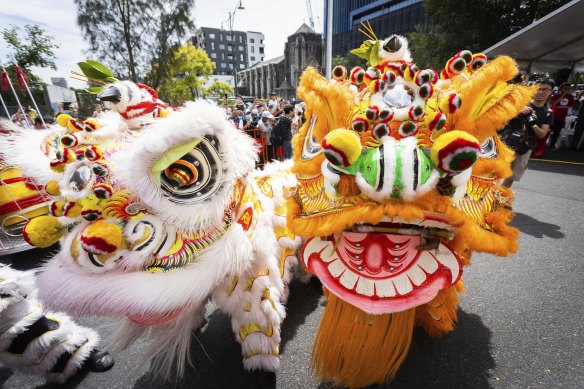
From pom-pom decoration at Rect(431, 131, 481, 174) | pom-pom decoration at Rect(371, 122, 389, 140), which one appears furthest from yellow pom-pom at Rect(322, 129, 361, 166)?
pom-pom decoration at Rect(431, 131, 481, 174)

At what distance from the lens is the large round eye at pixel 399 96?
119cm

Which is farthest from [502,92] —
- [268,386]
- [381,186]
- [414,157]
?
[268,386]

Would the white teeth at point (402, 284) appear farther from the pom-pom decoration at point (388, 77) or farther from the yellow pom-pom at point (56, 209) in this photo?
the yellow pom-pom at point (56, 209)

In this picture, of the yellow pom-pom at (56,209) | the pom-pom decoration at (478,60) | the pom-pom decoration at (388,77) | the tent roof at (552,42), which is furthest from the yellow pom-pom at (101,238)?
the tent roof at (552,42)

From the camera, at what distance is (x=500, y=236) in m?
1.17

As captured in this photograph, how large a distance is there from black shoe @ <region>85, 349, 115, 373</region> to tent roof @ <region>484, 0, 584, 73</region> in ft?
20.3

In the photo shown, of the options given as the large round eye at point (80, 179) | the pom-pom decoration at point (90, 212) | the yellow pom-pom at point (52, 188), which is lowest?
the pom-pom decoration at point (90, 212)

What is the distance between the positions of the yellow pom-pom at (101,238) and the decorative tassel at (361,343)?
100 cm

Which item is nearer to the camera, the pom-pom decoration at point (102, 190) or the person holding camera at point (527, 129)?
the pom-pom decoration at point (102, 190)

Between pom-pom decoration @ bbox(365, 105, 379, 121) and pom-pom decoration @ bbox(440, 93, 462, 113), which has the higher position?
pom-pom decoration @ bbox(440, 93, 462, 113)

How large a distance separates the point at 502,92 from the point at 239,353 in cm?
195

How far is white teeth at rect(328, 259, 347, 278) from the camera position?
4.13 ft

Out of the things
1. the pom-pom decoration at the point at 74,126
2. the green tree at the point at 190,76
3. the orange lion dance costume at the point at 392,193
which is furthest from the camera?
the green tree at the point at 190,76

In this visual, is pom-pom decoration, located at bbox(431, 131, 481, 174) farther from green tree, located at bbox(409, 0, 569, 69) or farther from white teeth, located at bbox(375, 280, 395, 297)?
green tree, located at bbox(409, 0, 569, 69)
